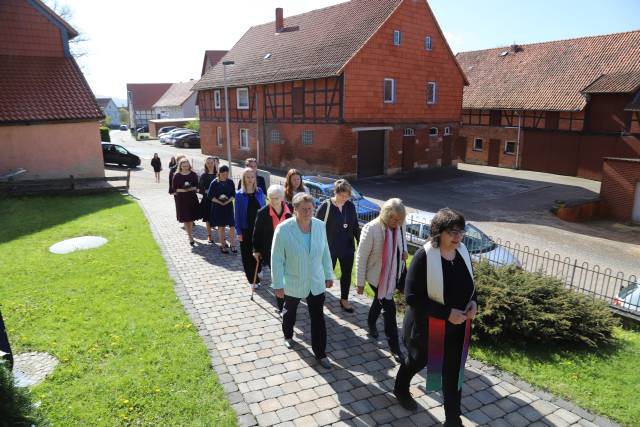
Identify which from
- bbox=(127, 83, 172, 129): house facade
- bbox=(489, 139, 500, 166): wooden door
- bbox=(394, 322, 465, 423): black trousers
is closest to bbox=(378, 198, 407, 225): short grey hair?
bbox=(394, 322, 465, 423): black trousers

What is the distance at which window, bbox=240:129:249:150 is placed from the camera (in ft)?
105

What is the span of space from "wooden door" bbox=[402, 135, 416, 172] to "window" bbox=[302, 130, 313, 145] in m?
5.54

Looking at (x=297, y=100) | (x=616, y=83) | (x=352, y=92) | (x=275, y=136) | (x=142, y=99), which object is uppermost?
(x=142, y=99)

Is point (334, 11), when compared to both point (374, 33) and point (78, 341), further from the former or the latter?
point (78, 341)

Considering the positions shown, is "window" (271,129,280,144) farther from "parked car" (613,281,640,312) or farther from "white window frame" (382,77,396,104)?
"parked car" (613,281,640,312)

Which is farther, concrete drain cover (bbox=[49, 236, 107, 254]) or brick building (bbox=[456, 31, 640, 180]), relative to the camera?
brick building (bbox=[456, 31, 640, 180])

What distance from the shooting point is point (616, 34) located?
28.7m

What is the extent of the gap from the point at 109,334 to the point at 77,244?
5032mm

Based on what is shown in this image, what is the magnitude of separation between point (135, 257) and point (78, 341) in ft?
12.0

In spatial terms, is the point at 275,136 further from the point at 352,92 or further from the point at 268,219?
the point at 268,219

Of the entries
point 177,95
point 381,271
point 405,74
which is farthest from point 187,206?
point 177,95

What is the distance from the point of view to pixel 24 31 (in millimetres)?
19469

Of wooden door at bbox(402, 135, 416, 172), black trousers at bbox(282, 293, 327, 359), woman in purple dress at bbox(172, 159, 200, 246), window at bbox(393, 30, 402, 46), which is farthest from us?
wooden door at bbox(402, 135, 416, 172)

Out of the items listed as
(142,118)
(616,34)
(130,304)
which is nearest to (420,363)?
(130,304)
